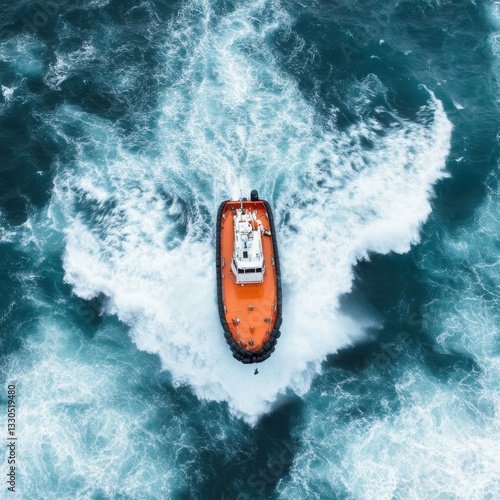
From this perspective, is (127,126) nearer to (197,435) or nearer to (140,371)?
(140,371)

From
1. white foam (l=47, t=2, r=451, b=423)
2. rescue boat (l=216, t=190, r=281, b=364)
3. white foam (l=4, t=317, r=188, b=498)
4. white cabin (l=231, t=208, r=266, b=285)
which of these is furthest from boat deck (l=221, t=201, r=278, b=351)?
white foam (l=4, t=317, r=188, b=498)

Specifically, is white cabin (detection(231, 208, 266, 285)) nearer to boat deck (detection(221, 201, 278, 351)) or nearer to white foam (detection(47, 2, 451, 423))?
boat deck (detection(221, 201, 278, 351))

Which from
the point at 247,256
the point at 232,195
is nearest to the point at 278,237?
the point at 232,195

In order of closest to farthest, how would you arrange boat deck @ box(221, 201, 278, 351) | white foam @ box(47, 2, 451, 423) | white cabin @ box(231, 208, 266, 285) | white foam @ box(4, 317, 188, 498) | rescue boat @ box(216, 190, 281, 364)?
white foam @ box(4, 317, 188, 498)
rescue boat @ box(216, 190, 281, 364)
boat deck @ box(221, 201, 278, 351)
white cabin @ box(231, 208, 266, 285)
white foam @ box(47, 2, 451, 423)

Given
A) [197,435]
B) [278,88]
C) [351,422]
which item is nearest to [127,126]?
[278,88]

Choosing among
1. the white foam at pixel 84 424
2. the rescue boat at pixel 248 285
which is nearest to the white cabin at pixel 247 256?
the rescue boat at pixel 248 285

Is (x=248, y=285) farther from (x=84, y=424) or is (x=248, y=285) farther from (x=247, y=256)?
(x=84, y=424)

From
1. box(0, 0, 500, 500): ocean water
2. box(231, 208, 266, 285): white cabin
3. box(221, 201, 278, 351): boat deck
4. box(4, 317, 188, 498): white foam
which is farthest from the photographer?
box(231, 208, 266, 285): white cabin
